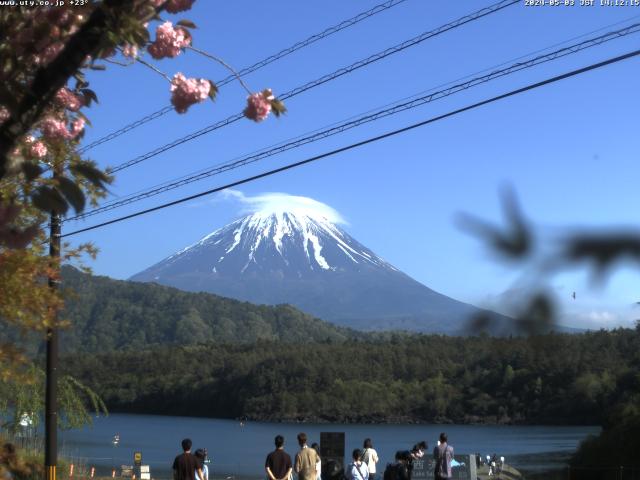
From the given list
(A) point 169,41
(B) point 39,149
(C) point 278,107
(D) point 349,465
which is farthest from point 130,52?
(D) point 349,465

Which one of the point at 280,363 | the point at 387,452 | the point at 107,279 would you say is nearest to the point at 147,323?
the point at 107,279

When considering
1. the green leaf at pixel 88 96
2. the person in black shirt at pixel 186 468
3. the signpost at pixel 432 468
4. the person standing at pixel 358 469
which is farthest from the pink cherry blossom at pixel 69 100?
the signpost at pixel 432 468

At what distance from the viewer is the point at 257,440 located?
7531 cm

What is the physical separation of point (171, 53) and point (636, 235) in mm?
3341

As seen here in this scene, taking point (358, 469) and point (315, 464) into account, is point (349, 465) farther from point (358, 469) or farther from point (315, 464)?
point (315, 464)

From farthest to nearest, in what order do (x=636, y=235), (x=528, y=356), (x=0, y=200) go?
(x=0, y=200) < (x=528, y=356) < (x=636, y=235)

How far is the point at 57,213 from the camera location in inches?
136

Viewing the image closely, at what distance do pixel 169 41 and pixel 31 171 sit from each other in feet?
4.57

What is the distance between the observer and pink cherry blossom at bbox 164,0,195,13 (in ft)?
14.5

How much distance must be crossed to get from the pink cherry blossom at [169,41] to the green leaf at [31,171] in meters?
1.33

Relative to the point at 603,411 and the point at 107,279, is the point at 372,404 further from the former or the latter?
the point at 107,279

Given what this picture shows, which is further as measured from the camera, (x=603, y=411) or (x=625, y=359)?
(x=603, y=411)

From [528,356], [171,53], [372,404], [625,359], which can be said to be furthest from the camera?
[372,404]

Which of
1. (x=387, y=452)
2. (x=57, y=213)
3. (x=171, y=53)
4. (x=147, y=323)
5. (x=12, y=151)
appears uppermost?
(x=147, y=323)
